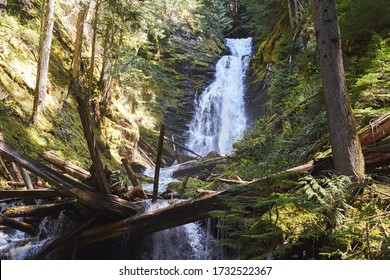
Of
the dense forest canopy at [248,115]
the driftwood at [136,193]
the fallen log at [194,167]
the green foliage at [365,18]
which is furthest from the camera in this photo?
the fallen log at [194,167]

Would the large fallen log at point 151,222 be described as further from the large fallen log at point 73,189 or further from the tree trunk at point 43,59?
the tree trunk at point 43,59

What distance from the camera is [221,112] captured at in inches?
902

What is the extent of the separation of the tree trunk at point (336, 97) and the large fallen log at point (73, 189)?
3254 millimetres

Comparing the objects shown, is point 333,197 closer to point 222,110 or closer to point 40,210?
point 40,210

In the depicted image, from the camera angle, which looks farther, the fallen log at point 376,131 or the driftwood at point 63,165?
the driftwood at point 63,165

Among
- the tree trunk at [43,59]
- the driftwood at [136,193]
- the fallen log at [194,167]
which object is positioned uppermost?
the tree trunk at [43,59]

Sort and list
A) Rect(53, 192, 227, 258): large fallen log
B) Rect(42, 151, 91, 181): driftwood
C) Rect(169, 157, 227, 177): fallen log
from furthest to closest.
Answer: Rect(169, 157, 227, 177): fallen log < Rect(42, 151, 91, 181): driftwood < Rect(53, 192, 227, 258): large fallen log

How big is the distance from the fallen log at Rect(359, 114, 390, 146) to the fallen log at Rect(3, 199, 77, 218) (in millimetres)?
4562

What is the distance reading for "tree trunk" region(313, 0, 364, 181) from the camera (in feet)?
14.4

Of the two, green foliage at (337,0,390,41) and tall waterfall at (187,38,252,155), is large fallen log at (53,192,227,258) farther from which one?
tall waterfall at (187,38,252,155)

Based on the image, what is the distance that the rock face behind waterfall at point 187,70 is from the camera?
23297 mm

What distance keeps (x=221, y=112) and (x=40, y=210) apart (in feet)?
58.0

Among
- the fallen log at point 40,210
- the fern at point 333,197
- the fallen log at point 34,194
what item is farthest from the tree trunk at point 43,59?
the fern at point 333,197

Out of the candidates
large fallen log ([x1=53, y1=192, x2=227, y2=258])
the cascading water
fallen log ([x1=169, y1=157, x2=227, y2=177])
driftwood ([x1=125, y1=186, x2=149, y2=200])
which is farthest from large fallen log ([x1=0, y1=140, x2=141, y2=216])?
the cascading water
